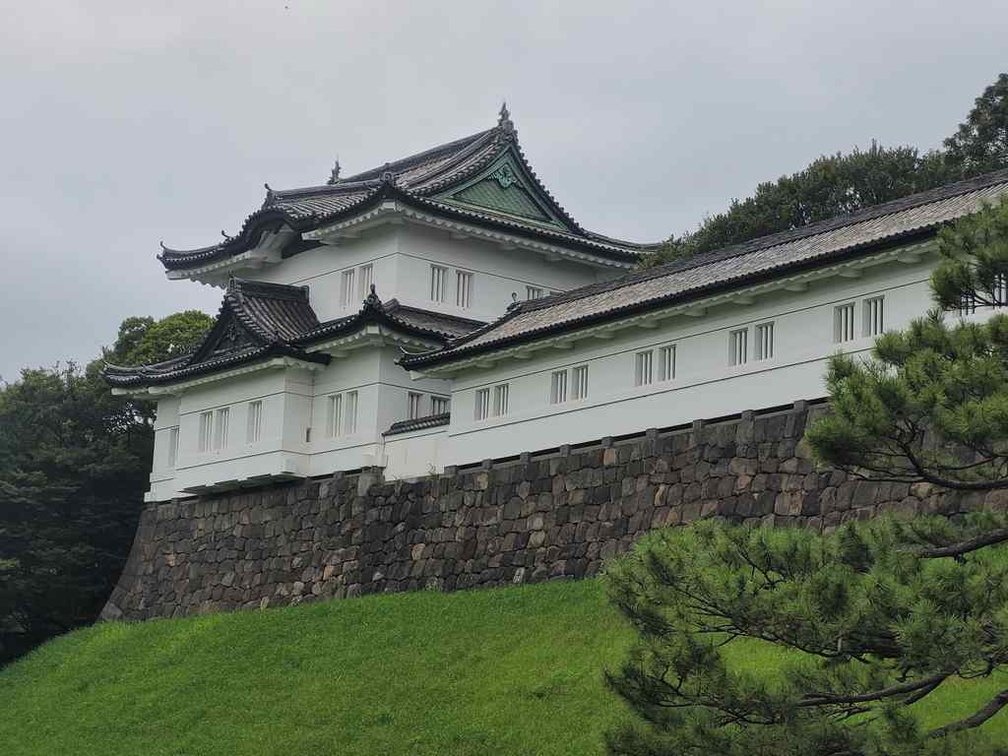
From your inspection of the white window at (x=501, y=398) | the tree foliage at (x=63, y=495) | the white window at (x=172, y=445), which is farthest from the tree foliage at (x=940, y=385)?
the tree foliage at (x=63, y=495)

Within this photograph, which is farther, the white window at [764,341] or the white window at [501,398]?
the white window at [501,398]

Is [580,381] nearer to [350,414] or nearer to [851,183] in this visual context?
[350,414]

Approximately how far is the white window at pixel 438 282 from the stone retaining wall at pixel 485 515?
485 centimetres

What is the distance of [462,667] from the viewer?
83.8ft

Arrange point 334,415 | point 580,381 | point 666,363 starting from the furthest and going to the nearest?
1. point 334,415
2. point 580,381
3. point 666,363

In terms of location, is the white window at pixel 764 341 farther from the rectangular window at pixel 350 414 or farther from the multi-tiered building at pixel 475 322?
the rectangular window at pixel 350 414

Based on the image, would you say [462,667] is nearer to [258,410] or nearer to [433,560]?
[433,560]

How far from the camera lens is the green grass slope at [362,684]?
22578mm

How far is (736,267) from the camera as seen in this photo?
2797 centimetres

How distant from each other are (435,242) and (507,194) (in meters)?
2.93

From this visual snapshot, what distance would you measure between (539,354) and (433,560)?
4.05 meters

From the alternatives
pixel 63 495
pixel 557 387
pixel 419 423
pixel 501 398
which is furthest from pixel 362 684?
pixel 63 495

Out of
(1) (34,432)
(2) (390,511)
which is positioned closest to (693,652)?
(2) (390,511)

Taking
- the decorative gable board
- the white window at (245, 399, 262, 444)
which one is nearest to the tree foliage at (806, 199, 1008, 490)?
the white window at (245, 399, 262, 444)
